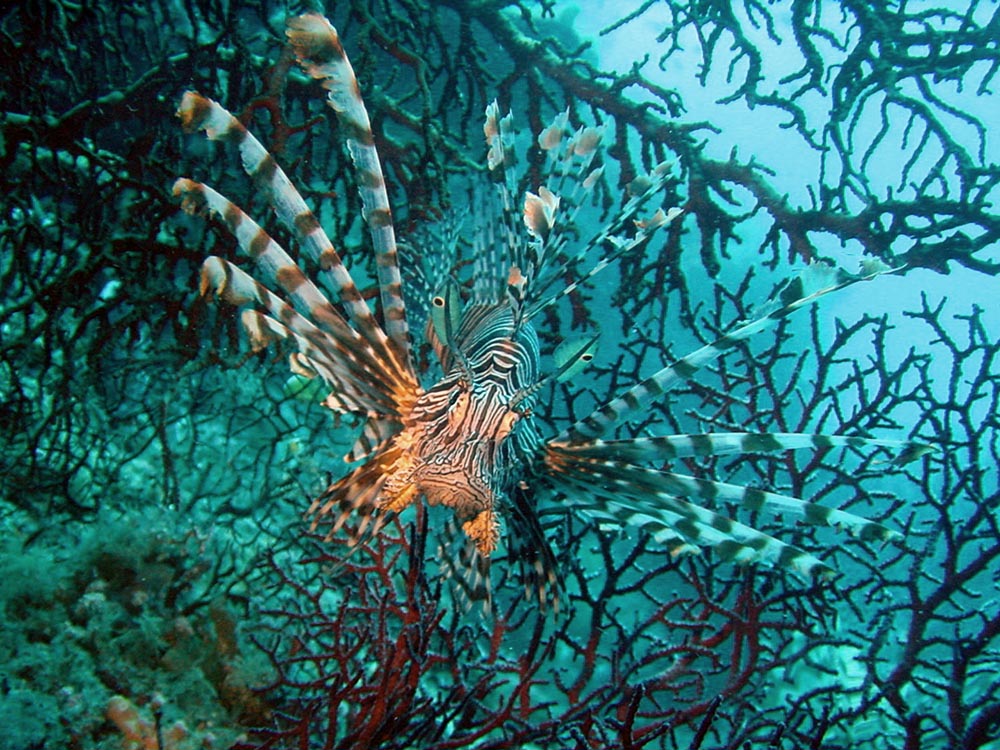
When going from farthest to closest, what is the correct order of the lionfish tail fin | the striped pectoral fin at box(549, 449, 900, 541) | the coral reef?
the coral reef, the lionfish tail fin, the striped pectoral fin at box(549, 449, 900, 541)

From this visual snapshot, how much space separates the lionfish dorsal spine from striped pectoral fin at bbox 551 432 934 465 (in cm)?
78

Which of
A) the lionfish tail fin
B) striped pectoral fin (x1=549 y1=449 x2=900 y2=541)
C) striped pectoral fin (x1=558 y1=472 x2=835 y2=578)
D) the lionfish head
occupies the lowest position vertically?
the lionfish tail fin

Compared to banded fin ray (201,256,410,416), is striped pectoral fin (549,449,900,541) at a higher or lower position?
higher

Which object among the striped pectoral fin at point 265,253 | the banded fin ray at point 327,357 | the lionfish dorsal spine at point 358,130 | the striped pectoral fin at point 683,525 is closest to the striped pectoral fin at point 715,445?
the striped pectoral fin at point 683,525

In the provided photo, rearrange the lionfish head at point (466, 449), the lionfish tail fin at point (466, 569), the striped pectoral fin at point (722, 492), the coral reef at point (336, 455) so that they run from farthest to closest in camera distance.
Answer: the coral reef at point (336, 455)
the lionfish tail fin at point (466, 569)
the striped pectoral fin at point (722, 492)
the lionfish head at point (466, 449)

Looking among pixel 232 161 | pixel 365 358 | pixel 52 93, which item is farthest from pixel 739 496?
pixel 52 93

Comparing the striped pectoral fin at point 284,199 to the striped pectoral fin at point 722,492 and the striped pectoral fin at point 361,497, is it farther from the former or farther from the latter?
the striped pectoral fin at point 722,492

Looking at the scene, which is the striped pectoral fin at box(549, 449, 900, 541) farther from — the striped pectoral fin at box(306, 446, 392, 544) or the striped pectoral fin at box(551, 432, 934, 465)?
the striped pectoral fin at box(306, 446, 392, 544)

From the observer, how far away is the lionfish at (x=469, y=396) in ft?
6.07

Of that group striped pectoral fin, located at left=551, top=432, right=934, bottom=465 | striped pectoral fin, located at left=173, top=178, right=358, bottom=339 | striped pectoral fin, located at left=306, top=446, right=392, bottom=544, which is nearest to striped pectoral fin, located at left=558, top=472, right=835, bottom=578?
striped pectoral fin, located at left=551, top=432, right=934, bottom=465

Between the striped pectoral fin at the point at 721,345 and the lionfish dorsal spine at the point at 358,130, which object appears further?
the striped pectoral fin at the point at 721,345

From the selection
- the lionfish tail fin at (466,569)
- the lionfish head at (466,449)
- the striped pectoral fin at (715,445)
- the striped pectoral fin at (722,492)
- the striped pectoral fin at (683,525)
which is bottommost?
the lionfish tail fin at (466,569)

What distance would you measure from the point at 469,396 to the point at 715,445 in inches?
35.1

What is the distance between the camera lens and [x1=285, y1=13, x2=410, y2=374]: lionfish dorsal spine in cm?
169
